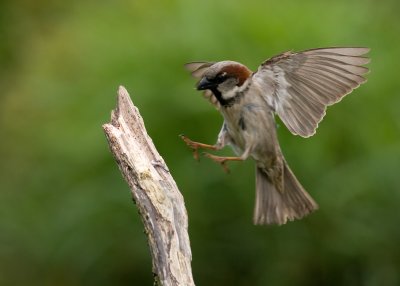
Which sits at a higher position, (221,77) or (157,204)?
(221,77)

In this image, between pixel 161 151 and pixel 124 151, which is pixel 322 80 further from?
pixel 161 151

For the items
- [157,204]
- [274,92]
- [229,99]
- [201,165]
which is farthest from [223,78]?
[201,165]

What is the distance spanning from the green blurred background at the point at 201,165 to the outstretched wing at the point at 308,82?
3.58 ft

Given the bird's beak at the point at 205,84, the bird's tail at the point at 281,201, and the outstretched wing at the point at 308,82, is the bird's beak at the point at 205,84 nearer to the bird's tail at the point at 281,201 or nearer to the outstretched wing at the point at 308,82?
the outstretched wing at the point at 308,82

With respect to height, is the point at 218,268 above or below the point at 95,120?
below

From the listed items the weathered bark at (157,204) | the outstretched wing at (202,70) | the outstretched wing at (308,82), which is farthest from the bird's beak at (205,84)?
the weathered bark at (157,204)

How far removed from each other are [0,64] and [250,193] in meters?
3.46

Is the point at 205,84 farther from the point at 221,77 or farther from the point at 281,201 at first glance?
the point at 281,201

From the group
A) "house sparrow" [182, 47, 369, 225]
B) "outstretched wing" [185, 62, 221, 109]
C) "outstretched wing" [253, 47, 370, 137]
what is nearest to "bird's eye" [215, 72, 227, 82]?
"house sparrow" [182, 47, 369, 225]

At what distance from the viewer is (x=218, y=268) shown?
5.59 m

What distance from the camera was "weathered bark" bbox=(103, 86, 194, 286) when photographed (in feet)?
12.0

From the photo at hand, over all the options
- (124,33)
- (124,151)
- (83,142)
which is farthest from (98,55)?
(124,151)

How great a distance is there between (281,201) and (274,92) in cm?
56

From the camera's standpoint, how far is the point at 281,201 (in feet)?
15.7
